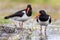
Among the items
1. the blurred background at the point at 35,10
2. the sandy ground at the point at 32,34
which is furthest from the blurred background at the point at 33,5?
the sandy ground at the point at 32,34

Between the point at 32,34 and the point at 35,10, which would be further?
the point at 35,10

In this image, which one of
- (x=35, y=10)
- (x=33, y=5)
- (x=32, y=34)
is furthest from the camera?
(x=33, y=5)

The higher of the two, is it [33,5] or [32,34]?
[33,5]

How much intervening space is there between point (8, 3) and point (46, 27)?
5175 mm

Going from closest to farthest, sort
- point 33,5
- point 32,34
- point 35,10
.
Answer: point 32,34
point 35,10
point 33,5

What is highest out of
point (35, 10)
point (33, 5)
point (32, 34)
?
point (33, 5)

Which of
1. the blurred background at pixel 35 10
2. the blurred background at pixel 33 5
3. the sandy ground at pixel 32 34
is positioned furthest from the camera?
the blurred background at pixel 33 5

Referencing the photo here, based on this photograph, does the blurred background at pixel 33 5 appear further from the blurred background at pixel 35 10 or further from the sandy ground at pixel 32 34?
the sandy ground at pixel 32 34

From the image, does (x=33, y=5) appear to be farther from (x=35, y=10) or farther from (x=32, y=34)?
(x=32, y=34)

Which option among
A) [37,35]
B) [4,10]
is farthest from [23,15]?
[4,10]

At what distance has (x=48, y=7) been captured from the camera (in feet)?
56.3

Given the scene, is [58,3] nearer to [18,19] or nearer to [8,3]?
[8,3]

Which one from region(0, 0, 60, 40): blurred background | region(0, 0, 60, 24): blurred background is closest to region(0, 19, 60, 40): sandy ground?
region(0, 0, 60, 40): blurred background

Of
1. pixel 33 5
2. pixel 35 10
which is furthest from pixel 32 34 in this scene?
pixel 33 5
